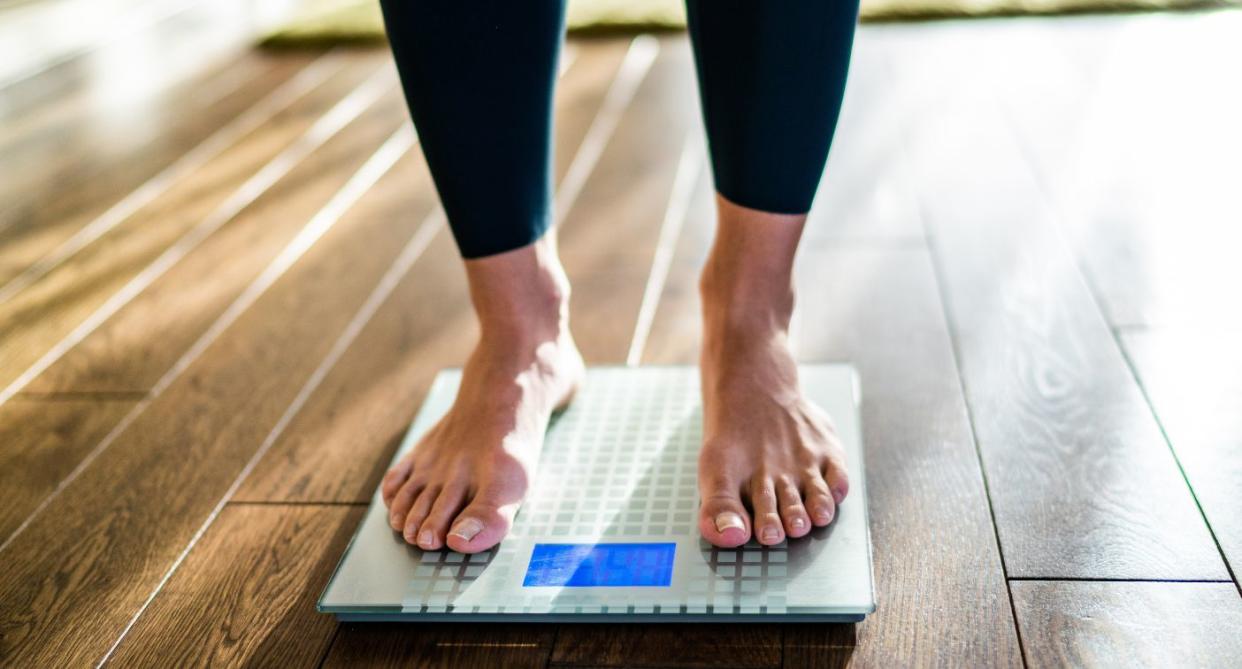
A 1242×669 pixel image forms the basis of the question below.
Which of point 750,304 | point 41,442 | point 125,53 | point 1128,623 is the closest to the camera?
point 1128,623

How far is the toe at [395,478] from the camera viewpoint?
931mm

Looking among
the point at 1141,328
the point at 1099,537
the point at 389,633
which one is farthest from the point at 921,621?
the point at 1141,328

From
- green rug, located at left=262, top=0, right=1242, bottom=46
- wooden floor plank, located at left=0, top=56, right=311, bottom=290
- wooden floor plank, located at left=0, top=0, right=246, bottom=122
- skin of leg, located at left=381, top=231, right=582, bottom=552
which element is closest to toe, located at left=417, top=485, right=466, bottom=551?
skin of leg, located at left=381, top=231, right=582, bottom=552

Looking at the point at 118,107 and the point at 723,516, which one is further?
the point at 118,107

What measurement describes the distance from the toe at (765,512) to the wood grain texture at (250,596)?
33cm

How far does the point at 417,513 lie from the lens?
2.91 ft

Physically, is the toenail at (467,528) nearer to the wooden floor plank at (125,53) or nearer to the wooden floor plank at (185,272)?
the wooden floor plank at (185,272)

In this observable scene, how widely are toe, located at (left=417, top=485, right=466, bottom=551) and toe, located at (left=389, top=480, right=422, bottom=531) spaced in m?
0.03

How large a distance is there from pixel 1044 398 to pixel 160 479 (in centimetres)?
82

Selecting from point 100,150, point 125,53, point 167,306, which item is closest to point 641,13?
point 100,150

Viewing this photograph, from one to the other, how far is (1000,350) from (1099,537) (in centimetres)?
31

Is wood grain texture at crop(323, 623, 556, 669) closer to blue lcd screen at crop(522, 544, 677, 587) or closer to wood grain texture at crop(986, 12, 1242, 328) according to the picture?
blue lcd screen at crop(522, 544, 677, 587)

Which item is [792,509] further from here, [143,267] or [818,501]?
[143,267]

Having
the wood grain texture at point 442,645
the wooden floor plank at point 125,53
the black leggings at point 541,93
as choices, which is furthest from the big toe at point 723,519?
the wooden floor plank at point 125,53
